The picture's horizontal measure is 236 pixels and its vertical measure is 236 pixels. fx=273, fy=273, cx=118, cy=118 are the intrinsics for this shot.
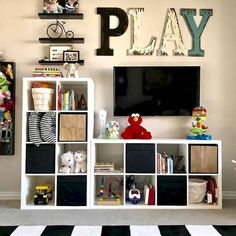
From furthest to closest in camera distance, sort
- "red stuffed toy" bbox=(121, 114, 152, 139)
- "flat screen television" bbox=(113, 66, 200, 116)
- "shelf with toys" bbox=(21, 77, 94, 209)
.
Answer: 1. "flat screen television" bbox=(113, 66, 200, 116)
2. "red stuffed toy" bbox=(121, 114, 152, 139)
3. "shelf with toys" bbox=(21, 77, 94, 209)

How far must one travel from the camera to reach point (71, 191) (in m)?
2.54

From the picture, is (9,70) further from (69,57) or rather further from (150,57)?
(150,57)

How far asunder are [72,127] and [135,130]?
623mm

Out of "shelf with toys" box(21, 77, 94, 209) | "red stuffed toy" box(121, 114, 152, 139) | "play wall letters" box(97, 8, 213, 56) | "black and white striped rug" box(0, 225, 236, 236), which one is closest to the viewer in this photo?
"black and white striped rug" box(0, 225, 236, 236)

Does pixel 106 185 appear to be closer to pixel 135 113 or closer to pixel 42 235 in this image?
pixel 135 113

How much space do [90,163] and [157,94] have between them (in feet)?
3.38

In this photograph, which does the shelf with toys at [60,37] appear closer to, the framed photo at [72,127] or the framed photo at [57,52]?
the framed photo at [57,52]

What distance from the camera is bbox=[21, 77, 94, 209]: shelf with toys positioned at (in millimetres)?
2543

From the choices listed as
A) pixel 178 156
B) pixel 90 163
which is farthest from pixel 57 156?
pixel 178 156

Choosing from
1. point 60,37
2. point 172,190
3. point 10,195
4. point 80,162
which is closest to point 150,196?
point 172,190

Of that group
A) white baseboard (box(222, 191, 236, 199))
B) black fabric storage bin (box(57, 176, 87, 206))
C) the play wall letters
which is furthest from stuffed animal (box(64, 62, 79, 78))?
white baseboard (box(222, 191, 236, 199))

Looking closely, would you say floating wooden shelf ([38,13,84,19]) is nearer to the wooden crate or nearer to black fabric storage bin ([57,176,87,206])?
black fabric storage bin ([57,176,87,206])

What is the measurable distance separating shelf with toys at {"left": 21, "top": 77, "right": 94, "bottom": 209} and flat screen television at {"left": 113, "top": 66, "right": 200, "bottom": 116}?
42cm

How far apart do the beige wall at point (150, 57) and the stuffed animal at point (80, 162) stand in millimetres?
469
